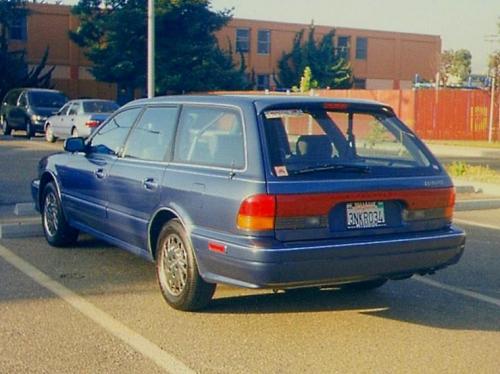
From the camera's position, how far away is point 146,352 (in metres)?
5.55

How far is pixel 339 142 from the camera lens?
662cm

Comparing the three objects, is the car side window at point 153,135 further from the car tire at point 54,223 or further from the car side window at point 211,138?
the car tire at point 54,223

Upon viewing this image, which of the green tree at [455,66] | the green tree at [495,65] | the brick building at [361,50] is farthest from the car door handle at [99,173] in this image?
the green tree at [455,66]

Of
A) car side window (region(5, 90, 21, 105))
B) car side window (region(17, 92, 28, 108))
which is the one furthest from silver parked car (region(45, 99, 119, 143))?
car side window (region(5, 90, 21, 105))

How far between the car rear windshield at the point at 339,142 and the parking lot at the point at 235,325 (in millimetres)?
1188

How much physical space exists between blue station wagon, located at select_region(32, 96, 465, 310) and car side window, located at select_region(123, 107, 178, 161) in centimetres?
1

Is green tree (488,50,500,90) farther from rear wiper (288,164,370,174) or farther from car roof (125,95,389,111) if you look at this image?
rear wiper (288,164,370,174)

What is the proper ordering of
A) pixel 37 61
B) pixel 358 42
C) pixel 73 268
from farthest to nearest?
1. pixel 358 42
2. pixel 37 61
3. pixel 73 268

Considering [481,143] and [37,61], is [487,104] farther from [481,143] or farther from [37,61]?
[37,61]

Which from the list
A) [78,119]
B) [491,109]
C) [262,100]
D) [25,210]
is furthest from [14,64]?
[262,100]

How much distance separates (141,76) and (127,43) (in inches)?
78.4

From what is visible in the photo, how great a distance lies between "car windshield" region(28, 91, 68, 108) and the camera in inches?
1161

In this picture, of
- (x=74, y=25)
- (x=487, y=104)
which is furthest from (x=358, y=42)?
(x=487, y=104)

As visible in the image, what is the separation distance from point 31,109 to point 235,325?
2436cm
